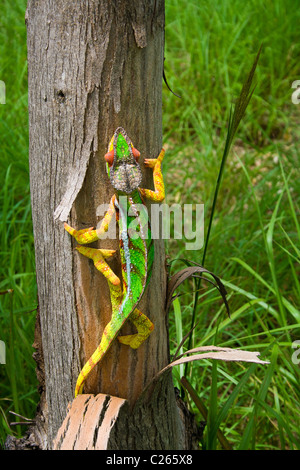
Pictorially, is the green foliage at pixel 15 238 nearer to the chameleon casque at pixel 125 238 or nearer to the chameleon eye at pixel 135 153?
the chameleon casque at pixel 125 238

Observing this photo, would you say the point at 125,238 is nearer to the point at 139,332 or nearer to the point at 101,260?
the point at 101,260

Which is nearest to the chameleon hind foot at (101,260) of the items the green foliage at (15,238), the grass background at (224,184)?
the green foliage at (15,238)

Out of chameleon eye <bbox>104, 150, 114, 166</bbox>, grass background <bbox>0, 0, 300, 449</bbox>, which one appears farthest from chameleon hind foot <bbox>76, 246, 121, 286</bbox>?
grass background <bbox>0, 0, 300, 449</bbox>

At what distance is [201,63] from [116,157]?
271cm

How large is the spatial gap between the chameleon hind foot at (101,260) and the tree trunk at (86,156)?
43 mm

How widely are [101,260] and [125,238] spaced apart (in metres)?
0.11

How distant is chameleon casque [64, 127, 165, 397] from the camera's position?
1462 mm

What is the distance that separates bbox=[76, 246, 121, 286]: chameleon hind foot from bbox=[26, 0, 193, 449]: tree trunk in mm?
43

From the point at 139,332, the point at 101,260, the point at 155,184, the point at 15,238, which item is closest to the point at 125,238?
the point at 101,260

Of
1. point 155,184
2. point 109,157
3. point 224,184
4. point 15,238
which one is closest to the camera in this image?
point 109,157

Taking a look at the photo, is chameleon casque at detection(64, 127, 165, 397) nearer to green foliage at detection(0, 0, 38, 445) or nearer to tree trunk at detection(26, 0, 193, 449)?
tree trunk at detection(26, 0, 193, 449)

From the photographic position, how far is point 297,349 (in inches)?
95.0

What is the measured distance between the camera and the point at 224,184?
11.4ft
